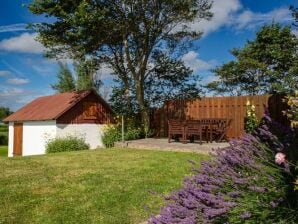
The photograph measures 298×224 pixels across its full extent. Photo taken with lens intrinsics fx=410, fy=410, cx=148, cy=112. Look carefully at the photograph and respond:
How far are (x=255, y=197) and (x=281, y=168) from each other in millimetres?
322

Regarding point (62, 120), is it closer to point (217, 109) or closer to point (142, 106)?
point (142, 106)

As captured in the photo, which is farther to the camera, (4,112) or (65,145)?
(4,112)

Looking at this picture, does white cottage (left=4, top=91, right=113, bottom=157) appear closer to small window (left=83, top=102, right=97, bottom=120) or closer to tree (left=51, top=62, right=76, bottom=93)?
small window (left=83, top=102, right=97, bottom=120)

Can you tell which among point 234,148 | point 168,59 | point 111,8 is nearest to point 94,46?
point 111,8

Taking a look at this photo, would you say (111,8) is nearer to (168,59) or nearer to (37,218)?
(168,59)

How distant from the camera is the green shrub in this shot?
2152 centimetres

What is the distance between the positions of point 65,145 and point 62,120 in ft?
10.6

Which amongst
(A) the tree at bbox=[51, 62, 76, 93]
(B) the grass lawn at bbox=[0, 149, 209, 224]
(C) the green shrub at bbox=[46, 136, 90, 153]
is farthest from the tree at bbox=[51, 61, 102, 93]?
(B) the grass lawn at bbox=[0, 149, 209, 224]

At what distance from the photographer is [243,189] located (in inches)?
139

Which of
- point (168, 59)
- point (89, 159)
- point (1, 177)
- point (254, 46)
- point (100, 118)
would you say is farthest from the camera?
point (254, 46)

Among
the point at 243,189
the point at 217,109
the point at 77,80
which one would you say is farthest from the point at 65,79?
the point at 243,189

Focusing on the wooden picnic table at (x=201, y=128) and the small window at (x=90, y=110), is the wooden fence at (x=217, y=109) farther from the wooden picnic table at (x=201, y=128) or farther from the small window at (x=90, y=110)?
the small window at (x=90, y=110)

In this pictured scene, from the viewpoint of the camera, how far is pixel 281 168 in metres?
3.35

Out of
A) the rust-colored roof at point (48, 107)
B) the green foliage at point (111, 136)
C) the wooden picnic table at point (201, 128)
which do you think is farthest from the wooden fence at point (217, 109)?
the rust-colored roof at point (48, 107)
